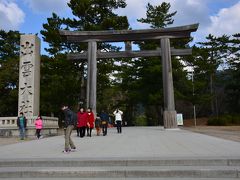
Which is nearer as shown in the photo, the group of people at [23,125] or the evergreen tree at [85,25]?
the group of people at [23,125]

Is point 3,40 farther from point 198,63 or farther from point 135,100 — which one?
point 198,63

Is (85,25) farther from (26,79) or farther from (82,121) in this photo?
(82,121)

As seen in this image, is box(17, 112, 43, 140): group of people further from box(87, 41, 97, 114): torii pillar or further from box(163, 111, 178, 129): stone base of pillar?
box(163, 111, 178, 129): stone base of pillar

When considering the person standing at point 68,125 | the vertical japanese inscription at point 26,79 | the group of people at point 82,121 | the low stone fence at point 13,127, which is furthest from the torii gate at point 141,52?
the person standing at point 68,125

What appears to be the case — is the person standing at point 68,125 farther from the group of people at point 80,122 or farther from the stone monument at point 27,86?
the stone monument at point 27,86

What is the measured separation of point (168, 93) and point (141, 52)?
13.2 feet

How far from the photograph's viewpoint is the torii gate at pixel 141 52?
25.3 metres

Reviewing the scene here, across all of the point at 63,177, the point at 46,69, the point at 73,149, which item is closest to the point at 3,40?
the point at 46,69

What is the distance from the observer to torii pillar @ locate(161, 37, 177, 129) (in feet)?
82.1

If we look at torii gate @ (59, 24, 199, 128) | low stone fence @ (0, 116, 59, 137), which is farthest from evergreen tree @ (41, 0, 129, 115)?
low stone fence @ (0, 116, 59, 137)

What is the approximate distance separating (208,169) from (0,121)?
17765 millimetres

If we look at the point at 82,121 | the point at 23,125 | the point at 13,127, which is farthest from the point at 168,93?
the point at 13,127

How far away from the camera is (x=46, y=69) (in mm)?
35969

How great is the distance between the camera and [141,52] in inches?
1061
